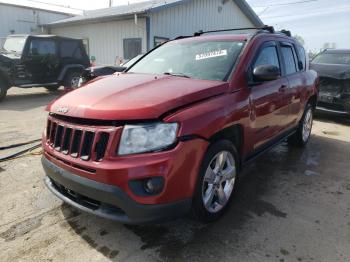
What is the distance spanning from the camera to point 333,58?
9.59 m

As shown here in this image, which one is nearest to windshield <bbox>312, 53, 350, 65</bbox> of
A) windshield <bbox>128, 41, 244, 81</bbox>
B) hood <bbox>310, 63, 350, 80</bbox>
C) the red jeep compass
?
hood <bbox>310, 63, 350, 80</bbox>

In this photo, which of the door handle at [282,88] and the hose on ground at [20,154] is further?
the hose on ground at [20,154]

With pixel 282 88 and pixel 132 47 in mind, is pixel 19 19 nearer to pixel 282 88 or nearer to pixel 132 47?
pixel 132 47

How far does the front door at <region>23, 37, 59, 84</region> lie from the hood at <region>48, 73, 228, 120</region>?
8647mm

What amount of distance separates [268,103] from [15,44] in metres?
10.3

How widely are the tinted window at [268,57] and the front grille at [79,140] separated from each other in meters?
2.02

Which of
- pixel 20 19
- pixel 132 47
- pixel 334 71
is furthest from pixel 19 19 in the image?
pixel 334 71

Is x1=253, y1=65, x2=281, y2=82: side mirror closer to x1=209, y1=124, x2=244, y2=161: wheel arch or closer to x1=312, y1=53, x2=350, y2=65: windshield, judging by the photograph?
x1=209, y1=124, x2=244, y2=161: wheel arch

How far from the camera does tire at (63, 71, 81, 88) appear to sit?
12.1 meters

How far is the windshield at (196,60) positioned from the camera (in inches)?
138

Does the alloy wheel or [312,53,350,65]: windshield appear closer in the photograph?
the alloy wheel

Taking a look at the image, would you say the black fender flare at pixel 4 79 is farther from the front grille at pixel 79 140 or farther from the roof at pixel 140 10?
the front grille at pixel 79 140

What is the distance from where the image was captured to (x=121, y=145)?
249 cm

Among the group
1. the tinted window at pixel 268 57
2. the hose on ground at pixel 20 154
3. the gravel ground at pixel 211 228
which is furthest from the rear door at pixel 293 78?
the hose on ground at pixel 20 154
